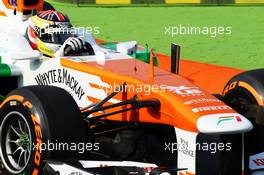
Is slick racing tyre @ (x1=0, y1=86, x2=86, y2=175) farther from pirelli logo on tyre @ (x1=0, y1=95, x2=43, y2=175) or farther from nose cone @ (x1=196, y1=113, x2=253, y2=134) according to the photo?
nose cone @ (x1=196, y1=113, x2=253, y2=134)

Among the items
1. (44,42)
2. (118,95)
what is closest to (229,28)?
(44,42)

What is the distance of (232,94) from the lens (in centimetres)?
576

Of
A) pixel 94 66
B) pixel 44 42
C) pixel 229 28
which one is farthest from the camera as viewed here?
pixel 229 28

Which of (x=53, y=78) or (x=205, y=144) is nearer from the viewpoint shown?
(x=205, y=144)

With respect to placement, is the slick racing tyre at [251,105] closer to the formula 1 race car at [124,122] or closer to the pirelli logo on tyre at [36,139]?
the formula 1 race car at [124,122]

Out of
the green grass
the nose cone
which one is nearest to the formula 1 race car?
the nose cone

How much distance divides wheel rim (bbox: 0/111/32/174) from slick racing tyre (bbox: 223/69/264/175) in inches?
69.9

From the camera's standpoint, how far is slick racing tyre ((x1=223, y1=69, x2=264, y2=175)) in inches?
204

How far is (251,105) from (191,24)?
8.77m

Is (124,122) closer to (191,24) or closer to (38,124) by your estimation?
(38,124)

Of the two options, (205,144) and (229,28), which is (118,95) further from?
(229,28)

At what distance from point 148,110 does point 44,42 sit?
5.73 feet

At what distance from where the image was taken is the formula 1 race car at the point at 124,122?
15.3ft

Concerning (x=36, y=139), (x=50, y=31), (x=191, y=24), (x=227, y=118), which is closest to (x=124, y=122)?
(x=36, y=139)
